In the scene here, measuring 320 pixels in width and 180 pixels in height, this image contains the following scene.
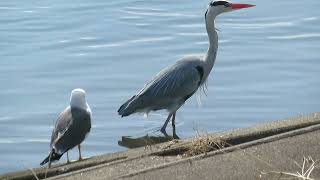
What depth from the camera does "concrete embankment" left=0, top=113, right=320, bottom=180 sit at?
6582 millimetres

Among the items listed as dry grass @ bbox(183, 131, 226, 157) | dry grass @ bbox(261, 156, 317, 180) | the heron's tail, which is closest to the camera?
dry grass @ bbox(261, 156, 317, 180)

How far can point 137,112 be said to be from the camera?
10.7 meters

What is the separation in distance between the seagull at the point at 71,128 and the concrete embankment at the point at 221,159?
1.13 m

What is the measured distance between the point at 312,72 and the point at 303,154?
18.5 feet

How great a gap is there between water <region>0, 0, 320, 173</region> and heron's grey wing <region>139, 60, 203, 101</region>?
16.9 inches

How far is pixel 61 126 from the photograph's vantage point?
9133 millimetres

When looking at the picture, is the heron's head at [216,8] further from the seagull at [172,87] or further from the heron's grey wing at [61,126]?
the heron's grey wing at [61,126]

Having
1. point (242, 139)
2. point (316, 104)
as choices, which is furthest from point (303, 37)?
point (242, 139)

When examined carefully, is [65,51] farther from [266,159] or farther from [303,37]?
[266,159]

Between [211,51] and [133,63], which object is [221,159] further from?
[133,63]

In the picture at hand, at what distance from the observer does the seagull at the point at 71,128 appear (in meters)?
8.80

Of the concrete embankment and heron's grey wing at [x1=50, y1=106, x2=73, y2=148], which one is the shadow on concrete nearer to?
heron's grey wing at [x1=50, y1=106, x2=73, y2=148]

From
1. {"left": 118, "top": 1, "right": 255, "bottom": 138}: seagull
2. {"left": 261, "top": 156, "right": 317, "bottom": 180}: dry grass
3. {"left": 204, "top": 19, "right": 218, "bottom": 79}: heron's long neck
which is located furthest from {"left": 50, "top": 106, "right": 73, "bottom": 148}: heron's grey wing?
{"left": 261, "top": 156, "right": 317, "bottom": 180}: dry grass

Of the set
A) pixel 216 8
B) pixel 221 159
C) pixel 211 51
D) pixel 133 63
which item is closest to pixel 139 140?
pixel 211 51
